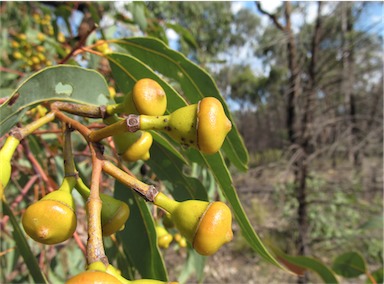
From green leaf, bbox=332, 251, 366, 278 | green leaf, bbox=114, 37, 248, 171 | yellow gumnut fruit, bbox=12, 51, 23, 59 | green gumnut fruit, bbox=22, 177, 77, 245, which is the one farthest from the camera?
yellow gumnut fruit, bbox=12, 51, 23, 59

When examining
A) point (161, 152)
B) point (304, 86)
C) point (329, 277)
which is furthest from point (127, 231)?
point (304, 86)

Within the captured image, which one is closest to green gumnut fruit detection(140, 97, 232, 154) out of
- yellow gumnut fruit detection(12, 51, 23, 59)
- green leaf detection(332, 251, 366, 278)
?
green leaf detection(332, 251, 366, 278)

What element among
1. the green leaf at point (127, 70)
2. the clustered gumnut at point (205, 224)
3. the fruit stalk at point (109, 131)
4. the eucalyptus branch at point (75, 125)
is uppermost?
the green leaf at point (127, 70)

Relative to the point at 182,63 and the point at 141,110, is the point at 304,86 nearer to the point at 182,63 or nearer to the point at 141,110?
the point at 182,63

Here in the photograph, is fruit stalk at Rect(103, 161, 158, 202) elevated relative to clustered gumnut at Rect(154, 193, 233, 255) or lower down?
elevated

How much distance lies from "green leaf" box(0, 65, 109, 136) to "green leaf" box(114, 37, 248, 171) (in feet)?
0.61

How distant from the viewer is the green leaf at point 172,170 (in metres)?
0.85

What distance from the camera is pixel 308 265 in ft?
3.50

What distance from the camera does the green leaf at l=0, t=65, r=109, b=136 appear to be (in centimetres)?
55

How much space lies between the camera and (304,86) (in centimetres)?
320

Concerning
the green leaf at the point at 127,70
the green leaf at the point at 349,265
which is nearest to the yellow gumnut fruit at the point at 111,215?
the green leaf at the point at 127,70

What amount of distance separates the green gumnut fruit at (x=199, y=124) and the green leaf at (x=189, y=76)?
309mm

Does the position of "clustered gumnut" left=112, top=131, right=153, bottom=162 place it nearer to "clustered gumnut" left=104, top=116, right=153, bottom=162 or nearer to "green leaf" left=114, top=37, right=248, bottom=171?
"clustered gumnut" left=104, top=116, right=153, bottom=162

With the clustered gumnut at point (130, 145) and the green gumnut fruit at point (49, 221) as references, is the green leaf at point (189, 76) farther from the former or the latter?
the green gumnut fruit at point (49, 221)
